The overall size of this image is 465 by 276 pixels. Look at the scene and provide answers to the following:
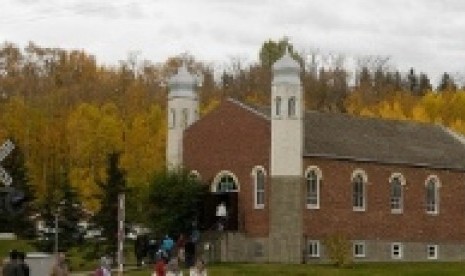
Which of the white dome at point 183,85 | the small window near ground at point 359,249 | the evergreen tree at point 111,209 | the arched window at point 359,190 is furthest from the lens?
the white dome at point 183,85

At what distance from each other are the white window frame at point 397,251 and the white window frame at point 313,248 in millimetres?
5563

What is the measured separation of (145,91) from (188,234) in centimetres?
4062

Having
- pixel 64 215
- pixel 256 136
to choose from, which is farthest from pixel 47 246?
pixel 256 136

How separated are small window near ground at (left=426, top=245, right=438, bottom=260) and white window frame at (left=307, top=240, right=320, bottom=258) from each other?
27.5 feet

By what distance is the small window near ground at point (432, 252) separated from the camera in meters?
63.9

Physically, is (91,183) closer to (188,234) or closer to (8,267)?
(188,234)

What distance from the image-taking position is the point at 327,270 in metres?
50.6

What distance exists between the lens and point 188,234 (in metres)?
58.9

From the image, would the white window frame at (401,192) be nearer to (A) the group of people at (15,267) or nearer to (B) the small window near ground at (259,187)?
(B) the small window near ground at (259,187)

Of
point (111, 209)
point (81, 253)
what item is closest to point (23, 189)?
point (81, 253)

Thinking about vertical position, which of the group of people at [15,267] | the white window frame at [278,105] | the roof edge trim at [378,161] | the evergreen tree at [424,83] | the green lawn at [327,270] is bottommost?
the green lawn at [327,270]

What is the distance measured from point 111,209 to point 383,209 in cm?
1446

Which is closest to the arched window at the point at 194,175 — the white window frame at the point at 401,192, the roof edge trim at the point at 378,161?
the roof edge trim at the point at 378,161

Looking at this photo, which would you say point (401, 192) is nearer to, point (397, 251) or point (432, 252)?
point (397, 251)
